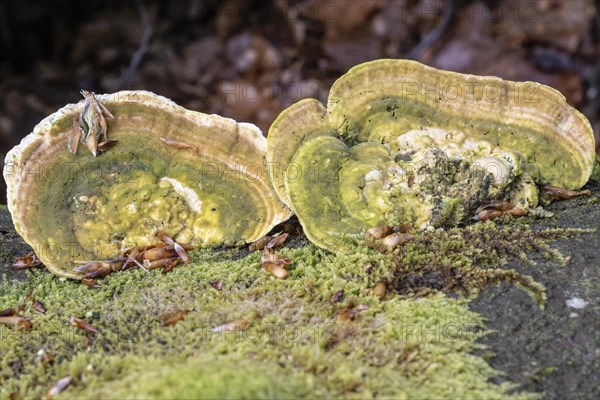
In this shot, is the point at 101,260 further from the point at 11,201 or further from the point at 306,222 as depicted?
the point at 306,222

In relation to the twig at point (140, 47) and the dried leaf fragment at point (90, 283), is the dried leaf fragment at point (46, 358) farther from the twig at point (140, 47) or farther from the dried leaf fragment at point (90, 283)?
the twig at point (140, 47)

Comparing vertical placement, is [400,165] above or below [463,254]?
above

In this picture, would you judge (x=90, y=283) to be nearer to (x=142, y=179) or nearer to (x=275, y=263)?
(x=142, y=179)

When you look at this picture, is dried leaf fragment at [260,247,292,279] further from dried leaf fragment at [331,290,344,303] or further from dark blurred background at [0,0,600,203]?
dark blurred background at [0,0,600,203]

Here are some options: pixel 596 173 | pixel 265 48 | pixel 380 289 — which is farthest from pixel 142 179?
pixel 265 48

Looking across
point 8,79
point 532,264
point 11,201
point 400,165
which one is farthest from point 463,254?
point 8,79

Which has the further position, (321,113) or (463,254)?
(321,113)
